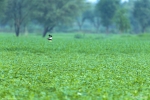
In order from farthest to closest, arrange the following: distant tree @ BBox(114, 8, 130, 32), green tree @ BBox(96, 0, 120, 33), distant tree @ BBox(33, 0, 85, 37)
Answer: green tree @ BBox(96, 0, 120, 33) < distant tree @ BBox(114, 8, 130, 32) < distant tree @ BBox(33, 0, 85, 37)

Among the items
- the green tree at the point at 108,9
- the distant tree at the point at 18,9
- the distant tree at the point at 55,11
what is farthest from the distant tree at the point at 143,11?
the distant tree at the point at 18,9

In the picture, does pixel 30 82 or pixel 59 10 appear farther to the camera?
pixel 59 10

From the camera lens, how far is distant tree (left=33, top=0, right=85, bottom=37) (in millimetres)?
54312

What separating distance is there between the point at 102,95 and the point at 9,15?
5177 centimetres

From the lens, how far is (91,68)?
15.6 metres

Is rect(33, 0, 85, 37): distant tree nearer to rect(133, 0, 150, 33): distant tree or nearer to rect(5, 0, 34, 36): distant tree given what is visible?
rect(5, 0, 34, 36): distant tree

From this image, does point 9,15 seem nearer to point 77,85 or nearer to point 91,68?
point 91,68

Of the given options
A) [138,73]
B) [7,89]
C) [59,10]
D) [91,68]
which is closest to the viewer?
[7,89]

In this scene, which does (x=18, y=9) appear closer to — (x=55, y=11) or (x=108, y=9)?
(x=55, y=11)

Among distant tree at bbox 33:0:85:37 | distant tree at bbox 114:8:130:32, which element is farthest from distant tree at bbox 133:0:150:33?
distant tree at bbox 33:0:85:37

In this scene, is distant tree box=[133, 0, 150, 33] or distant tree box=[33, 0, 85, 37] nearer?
distant tree box=[33, 0, 85, 37]

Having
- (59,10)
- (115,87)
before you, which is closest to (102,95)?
(115,87)

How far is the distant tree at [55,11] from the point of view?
178ft

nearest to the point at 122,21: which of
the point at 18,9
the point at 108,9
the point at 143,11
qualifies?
the point at 143,11
